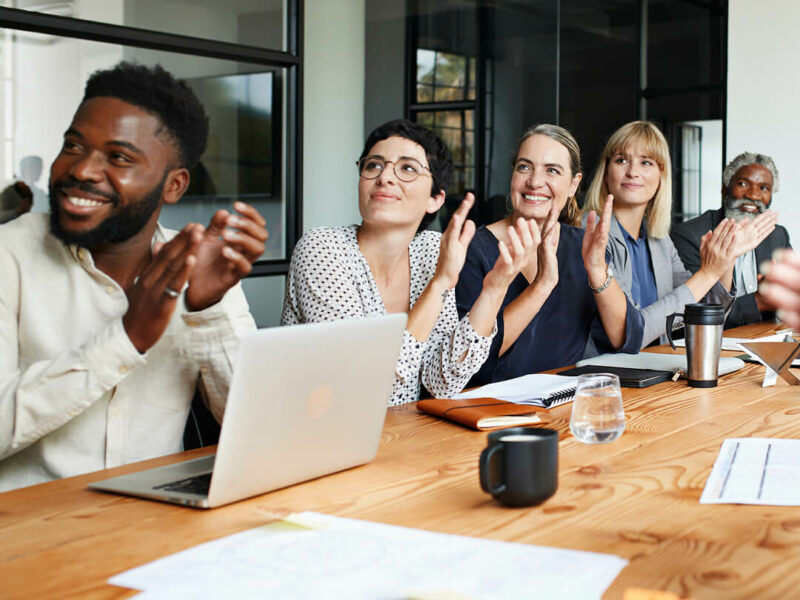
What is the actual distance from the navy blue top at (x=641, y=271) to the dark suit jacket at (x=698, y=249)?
457mm

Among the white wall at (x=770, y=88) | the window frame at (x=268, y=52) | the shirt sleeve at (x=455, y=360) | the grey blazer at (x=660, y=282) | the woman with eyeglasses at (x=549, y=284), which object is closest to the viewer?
the shirt sleeve at (x=455, y=360)

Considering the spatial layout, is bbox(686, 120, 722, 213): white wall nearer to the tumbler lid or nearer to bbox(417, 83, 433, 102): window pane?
bbox(417, 83, 433, 102): window pane

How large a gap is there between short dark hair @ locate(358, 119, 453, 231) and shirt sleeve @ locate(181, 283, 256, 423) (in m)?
0.74

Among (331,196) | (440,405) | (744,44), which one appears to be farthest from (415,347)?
(744,44)

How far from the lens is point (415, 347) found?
200 cm

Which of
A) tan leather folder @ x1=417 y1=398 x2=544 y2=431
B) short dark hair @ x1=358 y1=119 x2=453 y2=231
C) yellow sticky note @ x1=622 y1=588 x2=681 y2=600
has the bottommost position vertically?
yellow sticky note @ x1=622 y1=588 x2=681 y2=600

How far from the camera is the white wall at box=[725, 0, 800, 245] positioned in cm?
487

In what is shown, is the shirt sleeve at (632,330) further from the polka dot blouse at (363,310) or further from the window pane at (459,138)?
the window pane at (459,138)

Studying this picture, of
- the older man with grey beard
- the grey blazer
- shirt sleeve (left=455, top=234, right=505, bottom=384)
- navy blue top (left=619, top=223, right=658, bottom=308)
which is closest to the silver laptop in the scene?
shirt sleeve (left=455, top=234, right=505, bottom=384)

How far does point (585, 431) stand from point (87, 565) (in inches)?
33.9

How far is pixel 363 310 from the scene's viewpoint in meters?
2.17

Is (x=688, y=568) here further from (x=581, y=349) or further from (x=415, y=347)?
(x=581, y=349)

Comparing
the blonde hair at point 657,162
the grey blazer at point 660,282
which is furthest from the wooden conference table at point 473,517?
the blonde hair at point 657,162

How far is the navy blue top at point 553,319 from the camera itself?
8.58ft
